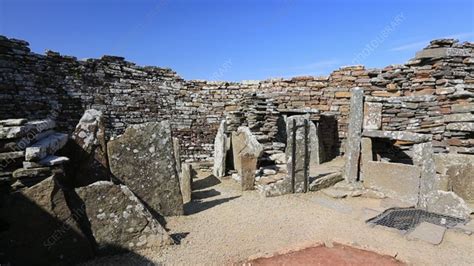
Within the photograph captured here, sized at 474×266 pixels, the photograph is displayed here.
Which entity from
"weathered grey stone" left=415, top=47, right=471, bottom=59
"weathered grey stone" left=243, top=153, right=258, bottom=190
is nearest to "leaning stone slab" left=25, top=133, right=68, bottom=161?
"weathered grey stone" left=243, top=153, right=258, bottom=190

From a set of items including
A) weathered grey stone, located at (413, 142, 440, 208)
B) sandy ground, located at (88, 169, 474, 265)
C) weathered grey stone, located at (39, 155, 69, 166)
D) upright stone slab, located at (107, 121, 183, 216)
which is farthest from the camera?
weathered grey stone, located at (413, 142, 440, 208)

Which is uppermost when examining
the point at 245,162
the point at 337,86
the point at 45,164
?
the point at 337,86

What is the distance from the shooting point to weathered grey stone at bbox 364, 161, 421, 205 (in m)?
6.85

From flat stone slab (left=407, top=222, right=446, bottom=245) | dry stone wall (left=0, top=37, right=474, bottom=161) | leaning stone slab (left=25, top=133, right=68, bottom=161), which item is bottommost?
flat stone slab (left=407, top=222, right=446, bottom=245)

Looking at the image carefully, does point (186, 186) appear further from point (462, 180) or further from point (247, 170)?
point (462, 180)

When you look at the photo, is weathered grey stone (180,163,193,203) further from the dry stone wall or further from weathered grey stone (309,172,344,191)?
the dry stone wall

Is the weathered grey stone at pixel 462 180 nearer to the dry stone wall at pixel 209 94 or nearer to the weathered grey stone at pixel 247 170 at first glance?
the dry stone wall at pixel 209 94

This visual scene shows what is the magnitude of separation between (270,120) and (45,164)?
25.0 feet

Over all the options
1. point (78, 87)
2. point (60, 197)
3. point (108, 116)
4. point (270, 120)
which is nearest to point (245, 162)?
point (270, 120)

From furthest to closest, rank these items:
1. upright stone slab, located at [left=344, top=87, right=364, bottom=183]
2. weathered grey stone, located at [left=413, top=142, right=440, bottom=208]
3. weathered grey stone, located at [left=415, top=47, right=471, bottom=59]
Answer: weathered grey stone, located at [left=415, top=47, right=471, bottom=59]
upright stone slab, located at [left=344, top=87, right=364, bottom=183]
weathered grey stone, located at [left=413, top=142, right=440, bottom=208]

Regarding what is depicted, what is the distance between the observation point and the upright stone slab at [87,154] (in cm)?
516

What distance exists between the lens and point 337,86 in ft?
40.6

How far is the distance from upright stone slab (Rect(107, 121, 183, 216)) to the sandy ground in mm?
426

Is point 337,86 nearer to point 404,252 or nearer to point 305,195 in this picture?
point 305,195
